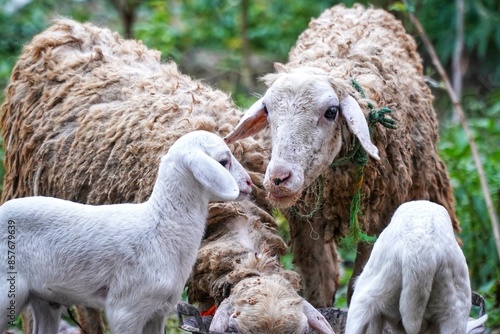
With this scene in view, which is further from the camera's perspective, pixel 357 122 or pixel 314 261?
pixel 314 261

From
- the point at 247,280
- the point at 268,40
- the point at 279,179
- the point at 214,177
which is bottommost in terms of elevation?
the point at 247,280

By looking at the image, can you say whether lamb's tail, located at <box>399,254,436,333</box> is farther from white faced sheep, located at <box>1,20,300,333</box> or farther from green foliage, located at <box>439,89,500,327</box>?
green foliage, located at <box>439,89,500,327</box>

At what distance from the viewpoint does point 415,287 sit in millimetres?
4488

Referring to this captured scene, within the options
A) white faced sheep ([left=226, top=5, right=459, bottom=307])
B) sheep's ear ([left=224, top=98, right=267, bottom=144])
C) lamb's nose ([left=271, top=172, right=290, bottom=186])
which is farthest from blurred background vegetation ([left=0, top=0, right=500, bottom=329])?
lamb's nose ([left=271, top=172, right=290, bottom=186])

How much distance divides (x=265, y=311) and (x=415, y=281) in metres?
0.68

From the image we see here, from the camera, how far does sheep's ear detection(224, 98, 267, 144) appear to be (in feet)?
19.1

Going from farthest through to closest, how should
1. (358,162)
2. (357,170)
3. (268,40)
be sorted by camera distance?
(268,40), (357,170), (358,162)

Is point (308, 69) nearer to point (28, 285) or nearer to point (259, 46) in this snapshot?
point (28, 285)

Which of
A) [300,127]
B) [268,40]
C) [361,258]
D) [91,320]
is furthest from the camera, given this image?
[268,40]

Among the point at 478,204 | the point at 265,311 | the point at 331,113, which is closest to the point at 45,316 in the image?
the point at 265,311

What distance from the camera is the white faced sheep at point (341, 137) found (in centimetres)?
568

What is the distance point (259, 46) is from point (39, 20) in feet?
9.73

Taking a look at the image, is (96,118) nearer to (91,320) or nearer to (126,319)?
(91,320)

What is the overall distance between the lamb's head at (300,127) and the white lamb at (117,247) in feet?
3.00
